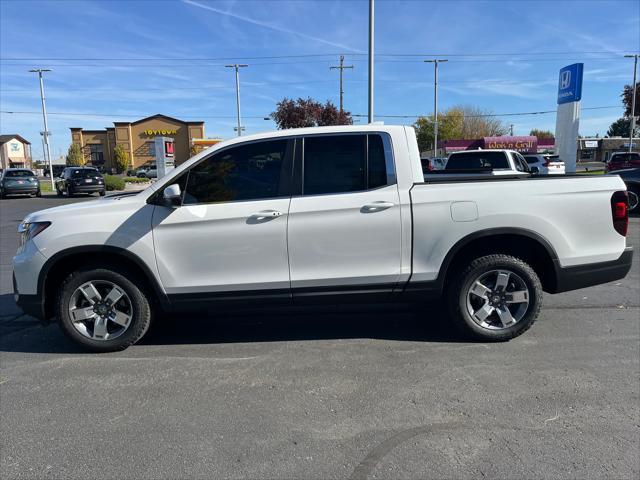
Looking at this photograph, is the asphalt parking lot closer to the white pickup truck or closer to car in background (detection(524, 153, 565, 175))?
the white pickup truck

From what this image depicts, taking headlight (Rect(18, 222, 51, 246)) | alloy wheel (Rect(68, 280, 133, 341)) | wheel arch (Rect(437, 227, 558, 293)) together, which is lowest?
alloy wheel (Rect(68, 280, 133, 341))

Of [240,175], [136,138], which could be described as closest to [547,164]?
[240,175]

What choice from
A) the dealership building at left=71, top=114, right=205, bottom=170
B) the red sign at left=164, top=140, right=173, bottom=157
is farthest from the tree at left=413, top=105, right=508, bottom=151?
the red sign at left=164, top=140, right=173, bottom=157

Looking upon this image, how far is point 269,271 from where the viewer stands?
4.17 m

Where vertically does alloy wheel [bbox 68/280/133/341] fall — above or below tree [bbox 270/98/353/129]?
below

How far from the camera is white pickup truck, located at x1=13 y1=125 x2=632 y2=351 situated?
411cm

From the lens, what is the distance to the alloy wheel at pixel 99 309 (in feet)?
14.0

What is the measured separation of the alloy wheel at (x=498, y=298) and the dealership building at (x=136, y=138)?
69193mm

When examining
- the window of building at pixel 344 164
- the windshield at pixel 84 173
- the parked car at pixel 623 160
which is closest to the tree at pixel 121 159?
the windshield at pixel 84 173

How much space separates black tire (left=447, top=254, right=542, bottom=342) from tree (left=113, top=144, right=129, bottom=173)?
72.1 meters

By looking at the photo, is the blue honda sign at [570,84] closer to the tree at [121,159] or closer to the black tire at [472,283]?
the black tire at [472,283]

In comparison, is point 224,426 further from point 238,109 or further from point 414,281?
point 238,109

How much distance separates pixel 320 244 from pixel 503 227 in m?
1.64

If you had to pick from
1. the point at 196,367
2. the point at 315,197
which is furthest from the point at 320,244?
the point at 196,367
